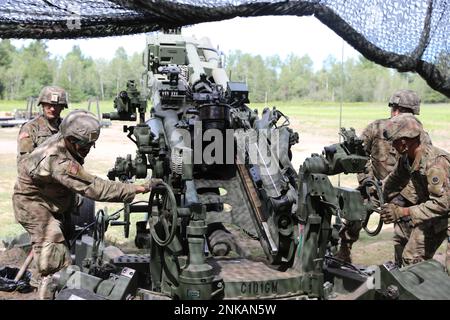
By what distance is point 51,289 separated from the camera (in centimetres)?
459

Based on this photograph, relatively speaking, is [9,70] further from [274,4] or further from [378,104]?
[274,4]

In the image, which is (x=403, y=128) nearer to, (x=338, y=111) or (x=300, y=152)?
(x=300, y=152)

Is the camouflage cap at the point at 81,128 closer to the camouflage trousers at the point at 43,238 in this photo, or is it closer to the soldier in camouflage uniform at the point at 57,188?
the soldier in camouflage uniform at the point at 57,188

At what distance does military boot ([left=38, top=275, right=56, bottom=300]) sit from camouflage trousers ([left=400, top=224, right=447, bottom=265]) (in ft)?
9.72

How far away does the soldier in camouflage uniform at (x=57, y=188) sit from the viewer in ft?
15.0

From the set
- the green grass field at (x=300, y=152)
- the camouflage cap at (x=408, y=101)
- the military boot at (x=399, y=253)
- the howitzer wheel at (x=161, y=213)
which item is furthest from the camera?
the green grass field at (x=300, y=152)

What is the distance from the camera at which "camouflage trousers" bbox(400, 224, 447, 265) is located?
505 centimetres

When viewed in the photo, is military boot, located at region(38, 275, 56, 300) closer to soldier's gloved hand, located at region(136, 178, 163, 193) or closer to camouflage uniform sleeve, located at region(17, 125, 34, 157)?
soldier's gloved hand, located at region(136, 178, 163, 193)

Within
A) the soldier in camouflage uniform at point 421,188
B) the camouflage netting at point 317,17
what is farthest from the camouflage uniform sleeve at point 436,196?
the camouflage netting at point 317,17

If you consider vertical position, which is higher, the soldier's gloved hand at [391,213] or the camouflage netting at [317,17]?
the camouflage netting at [317,17]

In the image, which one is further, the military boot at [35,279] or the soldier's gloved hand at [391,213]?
the military boot at [35,279]

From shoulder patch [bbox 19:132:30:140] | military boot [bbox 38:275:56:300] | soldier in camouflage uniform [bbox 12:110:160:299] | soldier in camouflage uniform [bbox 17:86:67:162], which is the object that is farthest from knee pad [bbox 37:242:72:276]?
shoulder patch [bbox 19:132:30:140]

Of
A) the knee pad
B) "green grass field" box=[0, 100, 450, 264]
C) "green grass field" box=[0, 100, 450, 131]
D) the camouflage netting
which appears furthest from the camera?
"green grass field" box=[0, 100, 450, 131]

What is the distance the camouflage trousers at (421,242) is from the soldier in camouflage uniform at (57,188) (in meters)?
2.31
